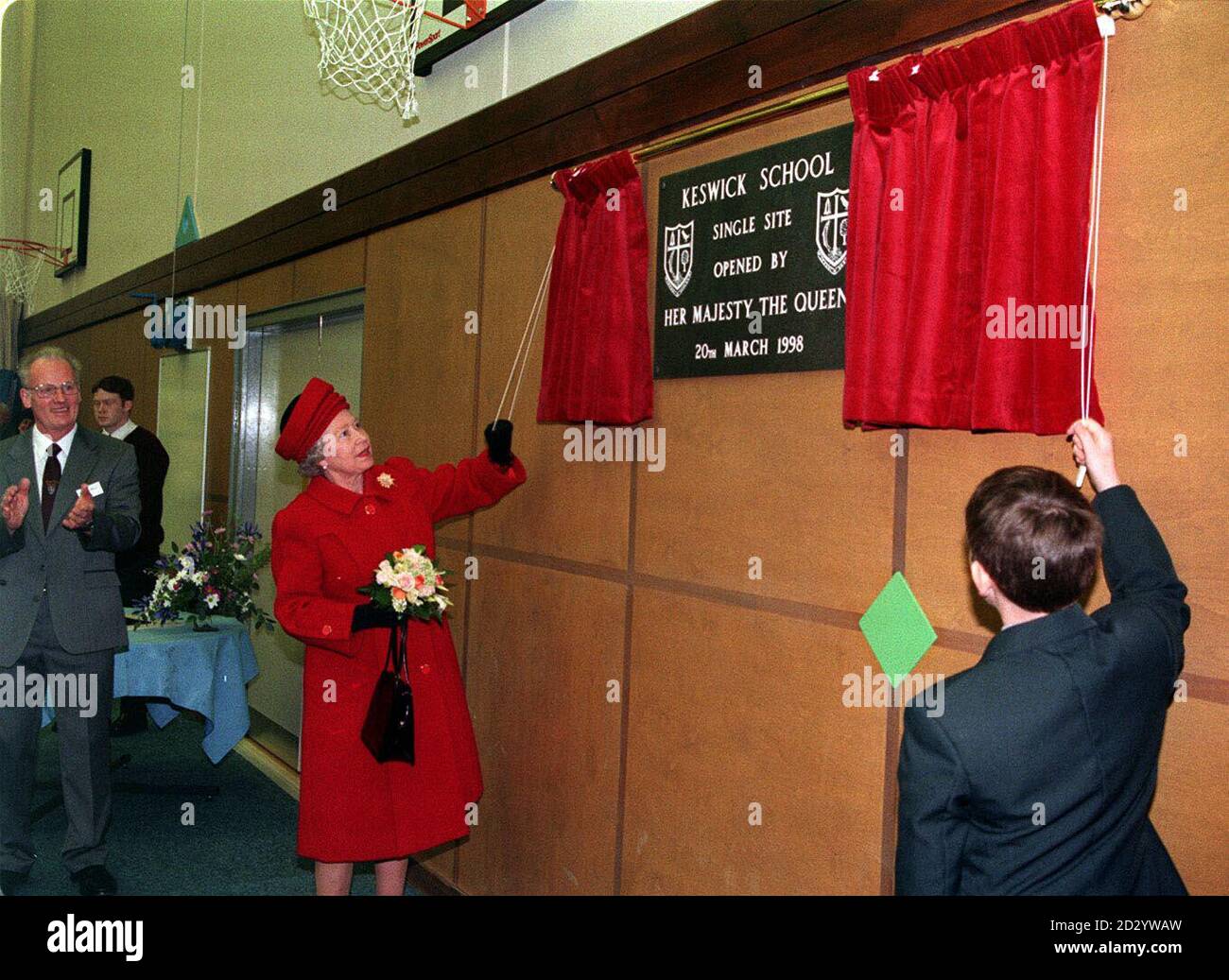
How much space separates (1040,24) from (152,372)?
7528mm

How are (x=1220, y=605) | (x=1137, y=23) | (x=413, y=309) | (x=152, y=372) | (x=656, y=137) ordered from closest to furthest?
1. (x=1220, y=605)
2. (x=1137, y=23)
3. (x=656, y=137)
4. (x=413, y=309)
5. (x=152, y=372)

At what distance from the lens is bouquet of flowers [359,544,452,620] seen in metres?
2.65

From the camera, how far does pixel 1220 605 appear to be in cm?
162

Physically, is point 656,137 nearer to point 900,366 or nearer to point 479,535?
point 900,366

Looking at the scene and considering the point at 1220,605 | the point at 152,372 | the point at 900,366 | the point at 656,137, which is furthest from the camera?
the point at 152,372

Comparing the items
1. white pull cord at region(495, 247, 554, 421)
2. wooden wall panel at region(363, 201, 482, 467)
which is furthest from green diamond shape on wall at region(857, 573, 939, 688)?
wooden wall panel at region(363, 201, 482, 467)

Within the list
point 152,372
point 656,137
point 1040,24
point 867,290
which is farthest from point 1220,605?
point 152,372

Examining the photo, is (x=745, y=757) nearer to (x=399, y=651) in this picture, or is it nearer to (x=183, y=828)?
(x=399, y=651)

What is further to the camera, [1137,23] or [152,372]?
[152,372]

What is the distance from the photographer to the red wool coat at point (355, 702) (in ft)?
9.05

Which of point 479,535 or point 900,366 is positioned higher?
point 900,366

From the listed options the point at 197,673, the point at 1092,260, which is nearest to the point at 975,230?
the point at 1092,260

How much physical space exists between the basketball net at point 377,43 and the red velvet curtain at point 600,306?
2.97ft
